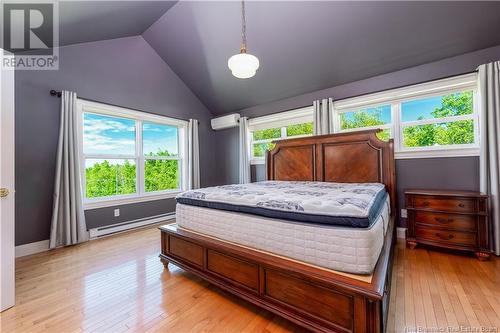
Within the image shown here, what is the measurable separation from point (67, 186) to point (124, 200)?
941 mm

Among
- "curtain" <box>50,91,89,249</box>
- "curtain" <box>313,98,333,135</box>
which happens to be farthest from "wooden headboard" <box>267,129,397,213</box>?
"curtain" <box>50,91,89,249</box>

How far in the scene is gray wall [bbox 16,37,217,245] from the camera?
286 centimetres

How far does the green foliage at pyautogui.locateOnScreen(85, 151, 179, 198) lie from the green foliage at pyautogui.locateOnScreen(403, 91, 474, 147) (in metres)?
4.39

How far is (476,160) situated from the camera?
2.77 metres

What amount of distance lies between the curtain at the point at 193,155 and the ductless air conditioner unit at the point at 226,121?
54 centimetres

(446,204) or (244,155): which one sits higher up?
(244,155)

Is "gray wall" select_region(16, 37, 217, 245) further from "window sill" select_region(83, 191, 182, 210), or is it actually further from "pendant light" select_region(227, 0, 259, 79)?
"pendant light" select_region(227, 0, 259, 79)

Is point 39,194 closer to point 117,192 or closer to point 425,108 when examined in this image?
point 117,192

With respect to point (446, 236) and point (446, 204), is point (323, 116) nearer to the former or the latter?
point (446, 204)

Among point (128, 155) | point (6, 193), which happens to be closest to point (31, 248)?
point (6, 193)

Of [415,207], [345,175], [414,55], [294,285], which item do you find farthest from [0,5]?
[415,207]

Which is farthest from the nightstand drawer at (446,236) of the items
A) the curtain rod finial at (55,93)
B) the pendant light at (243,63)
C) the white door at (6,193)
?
the curtain rod finial at (55,93)

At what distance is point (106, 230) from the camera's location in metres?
3.57

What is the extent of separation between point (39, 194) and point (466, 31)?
5720 millimetres
